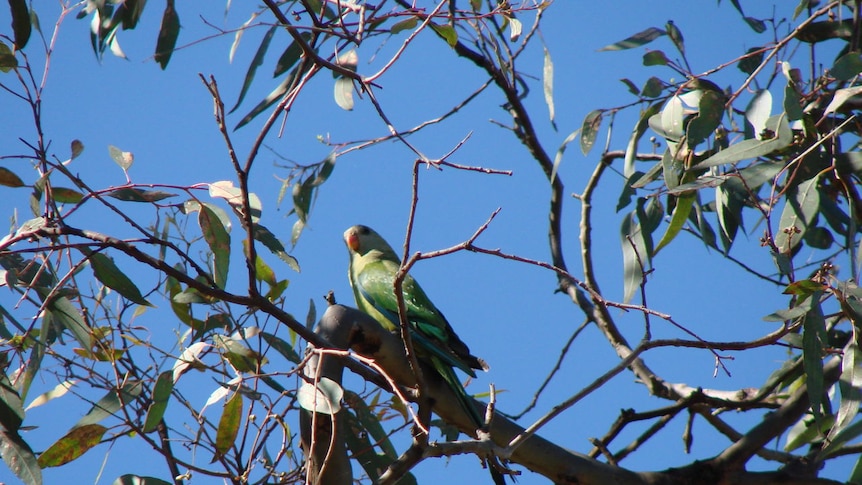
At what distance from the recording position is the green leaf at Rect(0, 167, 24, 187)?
5.34ft

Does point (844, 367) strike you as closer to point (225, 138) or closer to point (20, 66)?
point (225, 138)

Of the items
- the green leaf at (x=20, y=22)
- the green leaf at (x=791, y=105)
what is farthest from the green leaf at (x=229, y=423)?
the green leaf at (x=791, y=105)

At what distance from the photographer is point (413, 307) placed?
8.61 feet

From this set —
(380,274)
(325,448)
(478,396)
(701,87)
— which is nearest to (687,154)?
(701,87)

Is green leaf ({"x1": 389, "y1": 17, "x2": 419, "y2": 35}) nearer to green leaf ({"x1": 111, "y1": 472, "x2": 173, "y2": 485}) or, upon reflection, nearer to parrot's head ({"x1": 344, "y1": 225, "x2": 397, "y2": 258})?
green leaf ({"x1": 111, "y1": 472, "x2": 173, "y2": 485})

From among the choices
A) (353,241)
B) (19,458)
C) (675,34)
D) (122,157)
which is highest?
(353,241)

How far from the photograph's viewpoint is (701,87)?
2.10 meters

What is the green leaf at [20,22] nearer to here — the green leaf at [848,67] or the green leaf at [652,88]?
the green leaf at [652,88]

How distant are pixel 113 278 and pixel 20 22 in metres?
0.55

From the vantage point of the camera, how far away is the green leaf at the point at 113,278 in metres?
1.62

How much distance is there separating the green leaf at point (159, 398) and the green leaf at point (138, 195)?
340mm

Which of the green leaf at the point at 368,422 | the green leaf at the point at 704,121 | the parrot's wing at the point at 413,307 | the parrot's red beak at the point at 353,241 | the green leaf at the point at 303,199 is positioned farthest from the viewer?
the parrot's red beak at the point at 353,241

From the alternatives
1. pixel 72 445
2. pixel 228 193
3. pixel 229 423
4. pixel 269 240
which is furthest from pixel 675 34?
pixel 72 445

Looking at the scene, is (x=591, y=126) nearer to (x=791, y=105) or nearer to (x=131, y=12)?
(x=791, y=105)
